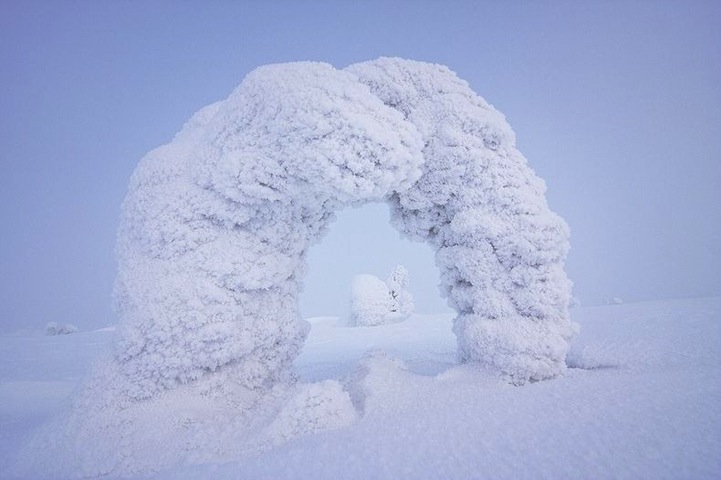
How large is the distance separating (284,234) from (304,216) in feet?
0.68

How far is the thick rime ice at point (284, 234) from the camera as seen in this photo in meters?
1.91

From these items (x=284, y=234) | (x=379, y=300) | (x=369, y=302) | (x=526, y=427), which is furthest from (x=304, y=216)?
(x=379, y=300)

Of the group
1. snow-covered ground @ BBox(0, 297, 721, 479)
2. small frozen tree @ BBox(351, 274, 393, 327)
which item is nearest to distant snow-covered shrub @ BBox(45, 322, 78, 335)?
small frozen tree @ BBox(351, 274, 393, 327)

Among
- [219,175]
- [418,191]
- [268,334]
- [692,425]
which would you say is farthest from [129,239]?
[692,425]

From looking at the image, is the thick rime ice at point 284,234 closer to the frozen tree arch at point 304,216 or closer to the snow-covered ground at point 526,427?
the frozen tree arch at point 304,216

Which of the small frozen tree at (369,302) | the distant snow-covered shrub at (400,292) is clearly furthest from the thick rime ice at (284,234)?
the distant snow-covered shrub at (400,292)

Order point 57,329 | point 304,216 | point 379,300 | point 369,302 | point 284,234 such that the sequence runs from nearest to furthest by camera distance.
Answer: point 284,234 < point 304,216 < point 57,329 < point 369,302 < point 379,300

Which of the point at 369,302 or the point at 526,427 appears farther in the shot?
the point at 369,302

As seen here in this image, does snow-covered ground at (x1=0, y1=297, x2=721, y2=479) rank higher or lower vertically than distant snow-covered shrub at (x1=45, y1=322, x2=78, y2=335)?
higher

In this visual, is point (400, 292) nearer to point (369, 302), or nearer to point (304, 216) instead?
point (369, 302)

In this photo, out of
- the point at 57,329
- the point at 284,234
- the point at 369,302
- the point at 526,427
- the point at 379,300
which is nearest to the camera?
the point at 526,427

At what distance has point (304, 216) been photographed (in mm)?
2453

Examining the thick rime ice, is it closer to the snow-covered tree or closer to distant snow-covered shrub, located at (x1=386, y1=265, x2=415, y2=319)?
the snow-covered tree

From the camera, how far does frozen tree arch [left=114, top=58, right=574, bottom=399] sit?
195cm
